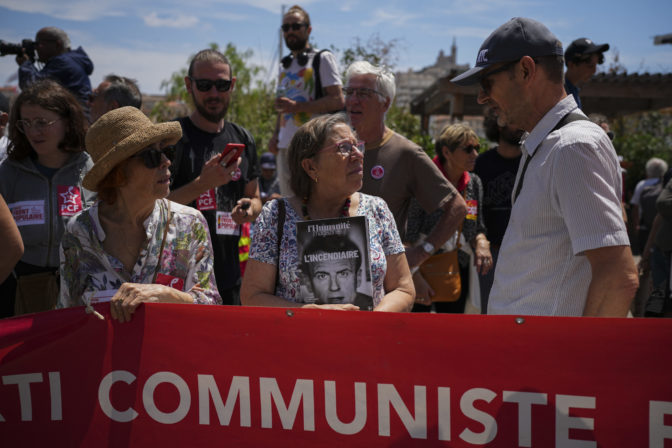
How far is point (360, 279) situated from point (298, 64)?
3.45 m

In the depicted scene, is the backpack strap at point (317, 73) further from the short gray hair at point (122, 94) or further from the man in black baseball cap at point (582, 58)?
the man in black baseball cap at point (582, 58)

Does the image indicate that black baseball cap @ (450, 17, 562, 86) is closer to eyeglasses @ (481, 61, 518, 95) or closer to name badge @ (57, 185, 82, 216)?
eyeglasses @ (481, 61, 518, 95)

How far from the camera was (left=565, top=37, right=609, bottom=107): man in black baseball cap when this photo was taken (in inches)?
185

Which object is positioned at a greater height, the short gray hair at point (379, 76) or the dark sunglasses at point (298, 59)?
the dark sunglasses at point (298, 59)

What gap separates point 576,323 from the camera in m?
1.95

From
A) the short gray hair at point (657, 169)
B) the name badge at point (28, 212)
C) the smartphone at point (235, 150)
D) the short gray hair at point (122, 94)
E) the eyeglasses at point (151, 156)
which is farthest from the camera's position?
the short gray hair at point (657, 169)

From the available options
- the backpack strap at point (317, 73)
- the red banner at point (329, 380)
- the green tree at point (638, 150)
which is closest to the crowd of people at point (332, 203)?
the red banner at point (329, 380)

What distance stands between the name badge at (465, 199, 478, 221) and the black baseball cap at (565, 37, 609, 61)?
147 cm

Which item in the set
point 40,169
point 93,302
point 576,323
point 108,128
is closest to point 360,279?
point 576,323

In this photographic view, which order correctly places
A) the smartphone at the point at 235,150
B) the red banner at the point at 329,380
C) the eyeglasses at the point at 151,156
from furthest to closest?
the smartphone at the point at 235,150, the eyeglasses at the point at 151,156, the red banner at the point at 329,380

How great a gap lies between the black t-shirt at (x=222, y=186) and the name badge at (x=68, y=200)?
24.6 inches

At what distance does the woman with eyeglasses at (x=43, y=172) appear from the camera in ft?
11.3

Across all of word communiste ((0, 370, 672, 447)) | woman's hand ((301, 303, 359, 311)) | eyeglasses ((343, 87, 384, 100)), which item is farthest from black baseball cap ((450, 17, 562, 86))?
eyeglasses ((343, 87, 384, 100))

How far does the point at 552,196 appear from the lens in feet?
6.70
